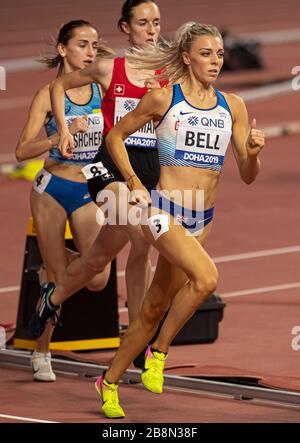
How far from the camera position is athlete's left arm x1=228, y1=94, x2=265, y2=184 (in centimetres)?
916

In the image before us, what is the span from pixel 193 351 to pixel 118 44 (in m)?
23.7

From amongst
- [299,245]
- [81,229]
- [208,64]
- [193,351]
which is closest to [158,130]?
[208,64]

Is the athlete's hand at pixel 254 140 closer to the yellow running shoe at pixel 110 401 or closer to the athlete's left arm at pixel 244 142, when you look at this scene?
the athlete's left arm at pixel 244 142

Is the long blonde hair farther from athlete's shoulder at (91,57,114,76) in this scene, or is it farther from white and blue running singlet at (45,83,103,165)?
white and blue running singlet at (45,83,103,165)

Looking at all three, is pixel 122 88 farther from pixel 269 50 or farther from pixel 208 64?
pixel 269 50

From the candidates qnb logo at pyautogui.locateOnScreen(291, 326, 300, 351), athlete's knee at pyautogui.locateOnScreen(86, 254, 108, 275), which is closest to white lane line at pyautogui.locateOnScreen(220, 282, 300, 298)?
qnb logo at pyautogui.locateOnScreen(291, 326, 300, 351)

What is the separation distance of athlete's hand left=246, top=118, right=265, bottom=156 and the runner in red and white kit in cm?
119

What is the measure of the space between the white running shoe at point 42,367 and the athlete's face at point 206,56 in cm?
260

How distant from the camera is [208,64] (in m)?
9.43

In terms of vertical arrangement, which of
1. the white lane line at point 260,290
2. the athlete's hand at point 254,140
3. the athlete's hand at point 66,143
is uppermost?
the athlete's hand at point 254,140

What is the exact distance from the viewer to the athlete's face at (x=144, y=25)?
420 inches

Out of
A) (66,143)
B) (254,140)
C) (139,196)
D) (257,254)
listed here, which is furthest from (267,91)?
(139,196)

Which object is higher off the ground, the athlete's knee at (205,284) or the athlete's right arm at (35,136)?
the athlete's right arm at (35,136)

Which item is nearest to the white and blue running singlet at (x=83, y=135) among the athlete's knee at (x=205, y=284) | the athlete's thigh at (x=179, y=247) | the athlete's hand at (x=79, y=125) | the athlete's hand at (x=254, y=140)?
the athlete's hand at (x=79, y=125)
